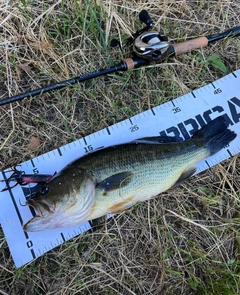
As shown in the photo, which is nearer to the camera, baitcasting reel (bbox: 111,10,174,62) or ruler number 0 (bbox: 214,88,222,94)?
baitcasting reel (bbox: 111,10,174,62)

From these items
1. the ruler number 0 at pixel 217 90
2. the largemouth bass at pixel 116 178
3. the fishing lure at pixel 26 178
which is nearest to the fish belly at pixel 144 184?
the largemouth bass at pixel 116 178

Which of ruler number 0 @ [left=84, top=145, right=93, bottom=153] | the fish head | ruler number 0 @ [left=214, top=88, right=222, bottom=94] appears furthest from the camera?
ruler number 0 @ [left=214, top=88, right=222, bottom=94]

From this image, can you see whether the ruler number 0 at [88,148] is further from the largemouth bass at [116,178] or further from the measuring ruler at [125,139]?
the largemouth bass at [116,178]

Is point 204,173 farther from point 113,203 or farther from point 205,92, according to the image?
point 113,203

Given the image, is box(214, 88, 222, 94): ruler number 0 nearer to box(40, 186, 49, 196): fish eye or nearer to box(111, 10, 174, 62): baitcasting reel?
box(111, 10, 174, 62): baitcasting reel

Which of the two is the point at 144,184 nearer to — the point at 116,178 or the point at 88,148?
the point at 116,178

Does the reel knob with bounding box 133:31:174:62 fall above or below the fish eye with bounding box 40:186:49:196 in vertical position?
above

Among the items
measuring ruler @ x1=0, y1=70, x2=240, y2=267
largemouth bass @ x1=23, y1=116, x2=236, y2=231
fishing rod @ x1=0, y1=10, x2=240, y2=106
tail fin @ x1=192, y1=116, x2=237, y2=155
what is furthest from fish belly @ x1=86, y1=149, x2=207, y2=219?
fishing rod @ x1=0, y1=10, x2=240, y2=106


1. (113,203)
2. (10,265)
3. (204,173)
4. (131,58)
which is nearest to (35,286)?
(10,265)
